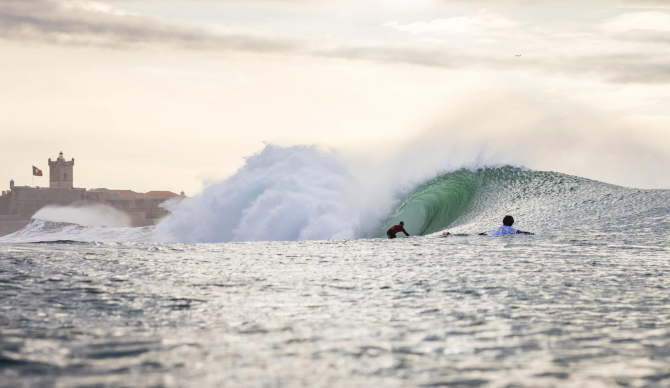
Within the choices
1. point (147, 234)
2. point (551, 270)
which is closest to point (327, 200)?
point (147, 234)

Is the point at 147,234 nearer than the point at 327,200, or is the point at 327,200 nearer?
the point at 327,200

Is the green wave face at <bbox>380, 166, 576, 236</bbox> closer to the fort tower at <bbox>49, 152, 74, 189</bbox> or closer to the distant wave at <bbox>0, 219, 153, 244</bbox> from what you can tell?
the distant wave at <bbox>0, 219, 153, 244</bbox>

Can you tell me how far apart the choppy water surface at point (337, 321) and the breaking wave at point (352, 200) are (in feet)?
31.1

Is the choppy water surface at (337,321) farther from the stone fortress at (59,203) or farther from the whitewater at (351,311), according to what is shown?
the stone fortress at (59,203)

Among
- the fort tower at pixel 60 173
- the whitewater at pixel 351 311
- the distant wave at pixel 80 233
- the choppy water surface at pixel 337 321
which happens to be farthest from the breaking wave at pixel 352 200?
the fort tower at pixel 60 173

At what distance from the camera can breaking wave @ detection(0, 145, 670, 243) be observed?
20.2 meters

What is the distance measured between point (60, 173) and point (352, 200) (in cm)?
8351

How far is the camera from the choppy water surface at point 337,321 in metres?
4.05

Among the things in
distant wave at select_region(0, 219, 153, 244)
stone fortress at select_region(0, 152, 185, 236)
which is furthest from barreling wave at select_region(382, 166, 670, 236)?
stone fortress at select_region(0, 152, 185, 236)

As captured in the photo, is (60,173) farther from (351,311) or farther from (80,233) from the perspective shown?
(351,311)

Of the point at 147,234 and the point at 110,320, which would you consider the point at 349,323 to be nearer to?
the point at 110,320

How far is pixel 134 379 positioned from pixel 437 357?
1.67 m

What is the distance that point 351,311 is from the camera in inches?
236

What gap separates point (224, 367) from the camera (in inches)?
163
